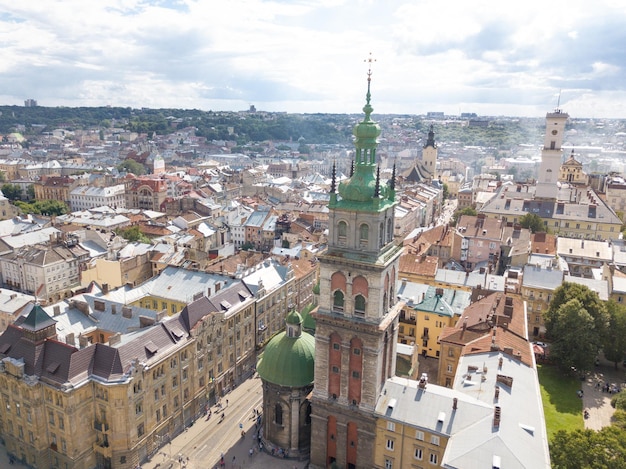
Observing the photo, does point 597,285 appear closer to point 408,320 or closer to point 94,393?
point 408,320

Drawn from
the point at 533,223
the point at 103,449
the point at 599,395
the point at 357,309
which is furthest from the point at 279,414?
the point at 533,223

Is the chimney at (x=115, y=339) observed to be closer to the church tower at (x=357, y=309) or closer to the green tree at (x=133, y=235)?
the church tower at (x=357, y=309)

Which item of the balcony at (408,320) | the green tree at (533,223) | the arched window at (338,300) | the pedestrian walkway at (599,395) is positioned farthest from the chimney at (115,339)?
the green tree at (533,223)

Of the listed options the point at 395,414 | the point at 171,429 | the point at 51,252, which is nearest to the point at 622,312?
the point at 395,414

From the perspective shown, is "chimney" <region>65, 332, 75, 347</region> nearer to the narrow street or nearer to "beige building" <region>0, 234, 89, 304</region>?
the narrow street

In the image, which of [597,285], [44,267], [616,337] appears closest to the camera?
[616,337]

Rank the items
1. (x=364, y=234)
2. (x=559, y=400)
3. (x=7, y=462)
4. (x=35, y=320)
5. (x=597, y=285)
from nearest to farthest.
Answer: (x=364, y=234)
(x=35, y=320)
(x=7, y=462)
(x=559, y=400)
(x=597, y=285)

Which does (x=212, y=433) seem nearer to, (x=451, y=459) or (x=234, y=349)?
(x=234, y=349)
